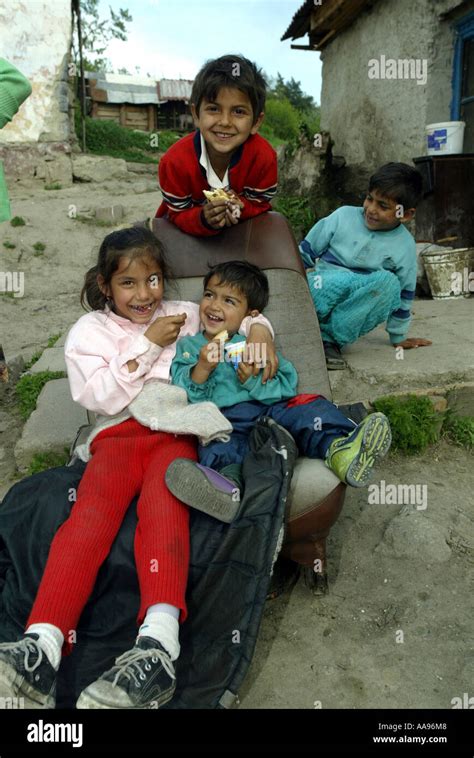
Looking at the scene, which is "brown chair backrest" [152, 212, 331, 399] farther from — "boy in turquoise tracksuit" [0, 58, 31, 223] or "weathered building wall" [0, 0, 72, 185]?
"weathered building wall" [0, 0, 72, 185]

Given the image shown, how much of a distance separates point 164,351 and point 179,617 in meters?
1.10

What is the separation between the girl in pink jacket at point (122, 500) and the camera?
68.5 inches

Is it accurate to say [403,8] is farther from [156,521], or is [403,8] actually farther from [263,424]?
[156,521]

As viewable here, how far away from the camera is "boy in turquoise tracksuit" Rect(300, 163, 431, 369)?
12.1 ft

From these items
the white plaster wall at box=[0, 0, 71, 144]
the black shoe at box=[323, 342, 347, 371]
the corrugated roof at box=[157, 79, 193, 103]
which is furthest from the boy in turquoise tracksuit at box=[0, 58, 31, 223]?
the corrugated roof at box=[157, 79, 193, 103]

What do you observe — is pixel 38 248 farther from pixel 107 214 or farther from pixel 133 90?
pixel 133 90

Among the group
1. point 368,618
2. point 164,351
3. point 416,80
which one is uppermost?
point 416,80

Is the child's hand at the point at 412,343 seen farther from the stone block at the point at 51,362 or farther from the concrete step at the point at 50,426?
the stone block at the point at 51,362

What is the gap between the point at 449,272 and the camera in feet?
18.4

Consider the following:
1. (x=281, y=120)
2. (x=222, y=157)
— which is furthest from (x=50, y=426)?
(x=281, y=120)

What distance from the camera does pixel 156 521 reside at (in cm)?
204

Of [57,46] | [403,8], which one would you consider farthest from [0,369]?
[57,46]

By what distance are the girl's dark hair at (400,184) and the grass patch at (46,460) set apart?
2.33 metres
